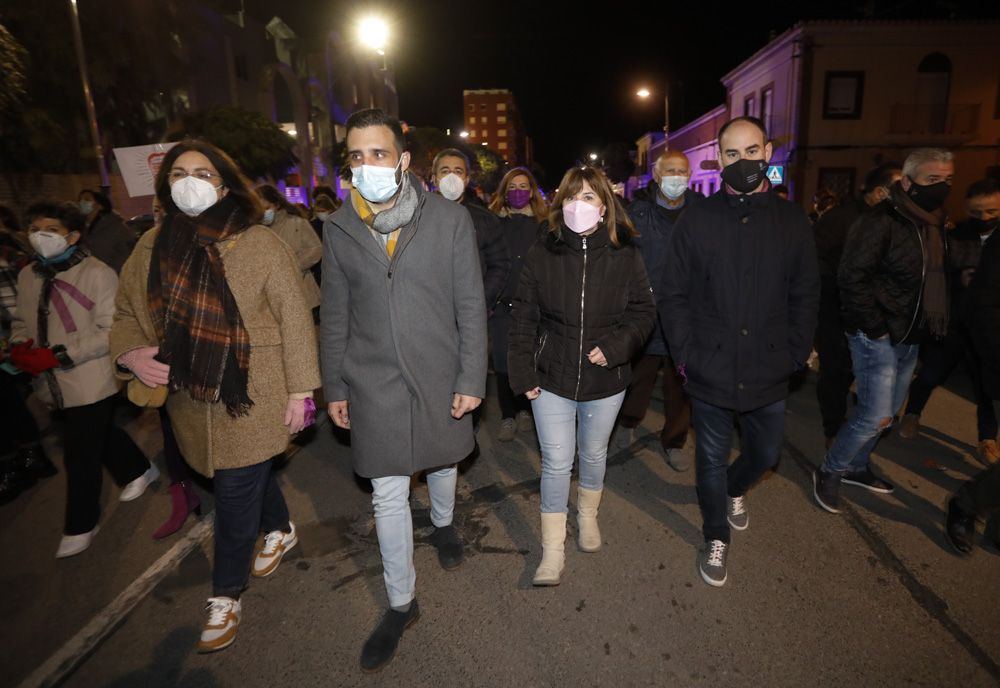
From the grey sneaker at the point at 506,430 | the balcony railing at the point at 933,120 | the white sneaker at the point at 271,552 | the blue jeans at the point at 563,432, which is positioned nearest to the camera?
the blue jeans at the point at 563,432

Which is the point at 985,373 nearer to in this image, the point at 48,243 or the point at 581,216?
the point at 581,216

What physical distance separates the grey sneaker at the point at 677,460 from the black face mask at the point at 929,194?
7.81 feet

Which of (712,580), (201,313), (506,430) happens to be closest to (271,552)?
(201,313)

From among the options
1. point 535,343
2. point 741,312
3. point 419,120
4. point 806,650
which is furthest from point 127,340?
point 419,120

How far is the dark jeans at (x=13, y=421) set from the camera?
4828 mm

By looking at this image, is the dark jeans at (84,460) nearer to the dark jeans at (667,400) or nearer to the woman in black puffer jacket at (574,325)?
the woman in black puffer jacket at (574,325)

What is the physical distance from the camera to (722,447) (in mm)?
3342

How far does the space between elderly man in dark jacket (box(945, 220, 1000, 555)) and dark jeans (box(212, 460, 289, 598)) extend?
3.94 m

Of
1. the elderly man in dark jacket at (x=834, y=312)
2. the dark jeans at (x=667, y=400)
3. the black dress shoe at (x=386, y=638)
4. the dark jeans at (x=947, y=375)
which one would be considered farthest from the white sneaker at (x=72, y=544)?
the dark jeans at (x=947, y=375)

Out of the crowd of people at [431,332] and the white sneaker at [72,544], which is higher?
the crowd of people at [431,332]

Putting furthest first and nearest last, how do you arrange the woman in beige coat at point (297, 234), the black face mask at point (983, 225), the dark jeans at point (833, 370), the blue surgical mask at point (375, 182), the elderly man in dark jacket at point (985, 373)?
the woman in beige coat at point (297, 234)
the dark jeans at point (833, 370)
the black face mask at point (983, 225)
the elderly man in dark jacket at point (985, 373)
the blue surgical mask at point (375, 182)

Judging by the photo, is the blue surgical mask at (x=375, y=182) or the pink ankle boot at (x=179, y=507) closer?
the blue surgical mask at (x=375, y=182)

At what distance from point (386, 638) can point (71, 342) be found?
2726 mm

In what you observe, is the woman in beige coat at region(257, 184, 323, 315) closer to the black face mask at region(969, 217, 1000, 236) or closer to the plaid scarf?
the plaid scarf
